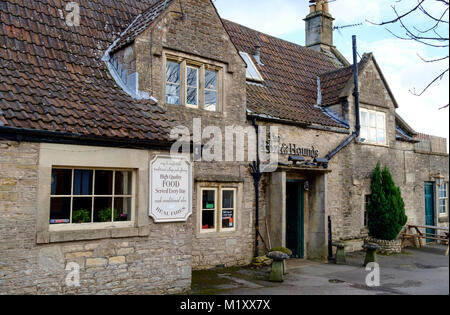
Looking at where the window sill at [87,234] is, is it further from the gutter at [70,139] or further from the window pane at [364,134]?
the window pane at [364,134]

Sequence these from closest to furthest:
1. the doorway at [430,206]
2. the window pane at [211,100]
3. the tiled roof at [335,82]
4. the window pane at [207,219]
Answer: the window pane at [207,219]
the window pane at [211,100]
the tiled roof at [335,82]
the doorway at [430,206]

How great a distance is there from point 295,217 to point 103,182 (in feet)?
25.6

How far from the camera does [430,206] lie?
1938 cm

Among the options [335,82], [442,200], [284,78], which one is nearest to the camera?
[284,78]

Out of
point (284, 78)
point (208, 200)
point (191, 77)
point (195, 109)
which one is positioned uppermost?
point (284, 78)

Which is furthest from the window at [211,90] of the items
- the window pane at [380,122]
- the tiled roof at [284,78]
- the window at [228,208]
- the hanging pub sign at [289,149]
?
the window pane at [380,122]

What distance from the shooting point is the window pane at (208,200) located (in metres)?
11.4

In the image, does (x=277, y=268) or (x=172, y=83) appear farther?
(x=172, y=83)

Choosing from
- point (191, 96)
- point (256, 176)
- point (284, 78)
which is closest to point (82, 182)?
point (191, 96)

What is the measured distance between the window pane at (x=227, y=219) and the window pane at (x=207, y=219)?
36 centimetres

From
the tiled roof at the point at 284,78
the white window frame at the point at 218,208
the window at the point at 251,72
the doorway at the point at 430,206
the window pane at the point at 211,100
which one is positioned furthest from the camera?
the doorway at the point at 430,206

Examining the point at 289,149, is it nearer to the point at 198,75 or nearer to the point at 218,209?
the point at 218,209

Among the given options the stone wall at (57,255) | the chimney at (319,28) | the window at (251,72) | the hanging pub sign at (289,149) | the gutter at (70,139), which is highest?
the chimney at (319,28)
